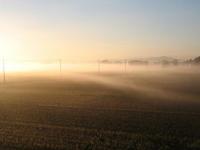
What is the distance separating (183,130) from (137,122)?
346 centimetres

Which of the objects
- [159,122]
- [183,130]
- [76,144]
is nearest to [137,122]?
[159,122]

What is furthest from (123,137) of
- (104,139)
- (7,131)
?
(7,131)

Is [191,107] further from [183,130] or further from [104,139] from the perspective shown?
[104,139]

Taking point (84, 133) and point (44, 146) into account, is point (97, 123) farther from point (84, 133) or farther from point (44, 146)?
point (44, 146)

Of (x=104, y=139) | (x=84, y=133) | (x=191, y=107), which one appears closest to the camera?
(x=104, y=139)

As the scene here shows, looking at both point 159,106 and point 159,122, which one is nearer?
point 159,122

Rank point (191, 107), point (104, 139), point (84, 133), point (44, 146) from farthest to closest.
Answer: point (191, 107) < point (84, 133) < point (104, 139) < point (44, 146)

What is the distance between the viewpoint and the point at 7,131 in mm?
19000

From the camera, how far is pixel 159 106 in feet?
97.9

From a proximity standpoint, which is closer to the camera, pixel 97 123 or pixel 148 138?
pixel 148 138

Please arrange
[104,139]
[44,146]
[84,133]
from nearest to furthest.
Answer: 1. [44,146]
2. [104,139]
3. [84,133]

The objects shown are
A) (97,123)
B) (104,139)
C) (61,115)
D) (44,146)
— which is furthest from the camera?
(61,115)

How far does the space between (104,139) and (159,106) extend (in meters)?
13.7

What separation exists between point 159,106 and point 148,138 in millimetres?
12830
